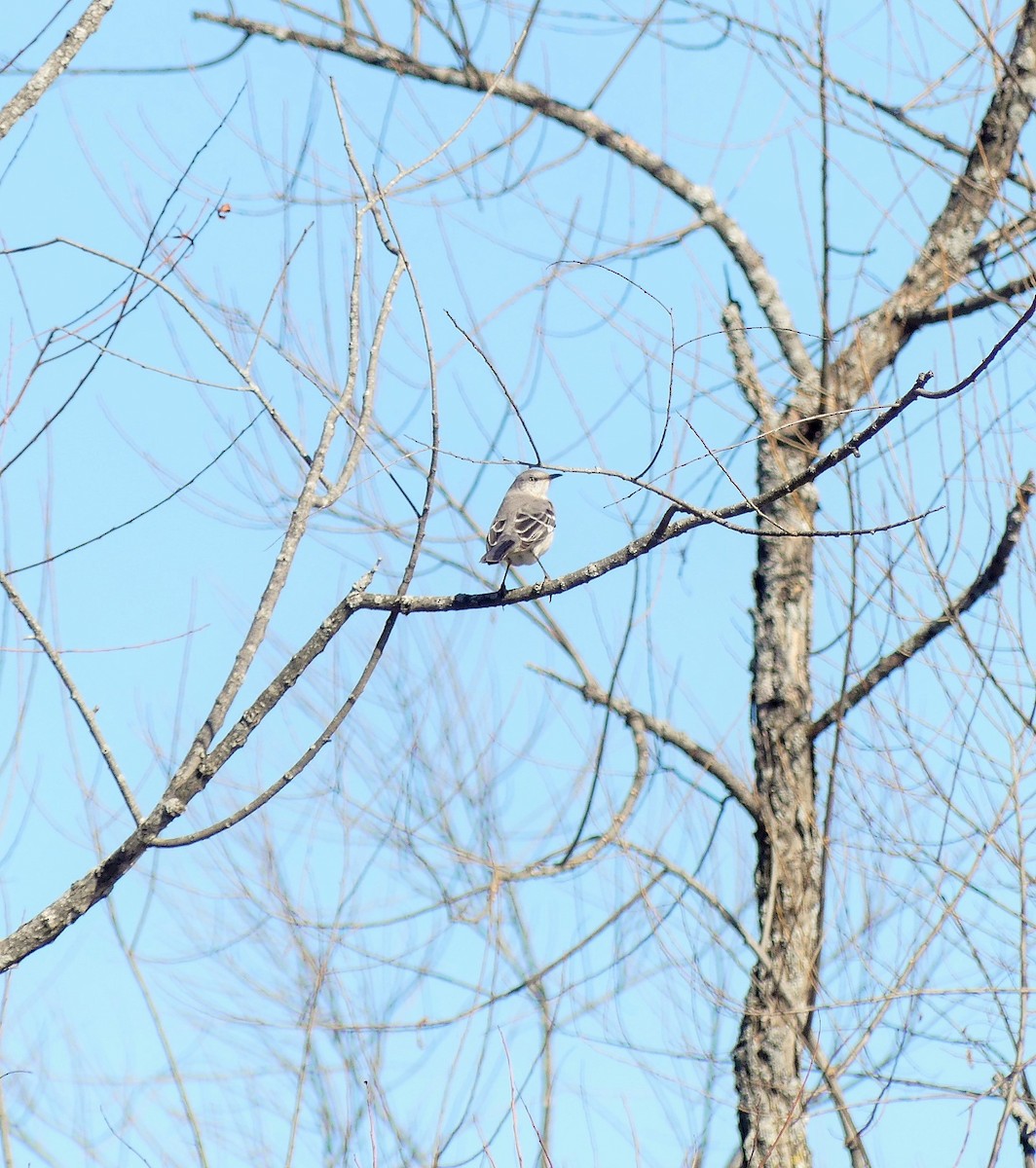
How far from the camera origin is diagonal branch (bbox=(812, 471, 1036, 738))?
6039 mm

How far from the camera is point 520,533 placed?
5422mm

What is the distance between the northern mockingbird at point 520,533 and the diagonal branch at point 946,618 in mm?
1808

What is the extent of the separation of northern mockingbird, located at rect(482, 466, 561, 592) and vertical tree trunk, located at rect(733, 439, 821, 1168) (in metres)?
1.44

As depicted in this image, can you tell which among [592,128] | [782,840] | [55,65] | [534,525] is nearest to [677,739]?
[782,840]

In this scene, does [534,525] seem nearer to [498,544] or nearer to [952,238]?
[498,544]

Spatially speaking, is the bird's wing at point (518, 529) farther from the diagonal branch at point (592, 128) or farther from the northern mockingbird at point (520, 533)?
the diagonal branch at point (592, 128)

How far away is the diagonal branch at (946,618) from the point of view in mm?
6039

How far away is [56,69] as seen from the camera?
3.37m

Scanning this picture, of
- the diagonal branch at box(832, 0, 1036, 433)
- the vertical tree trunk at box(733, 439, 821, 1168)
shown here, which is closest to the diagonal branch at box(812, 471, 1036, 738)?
the vertical tree trunk at box(733, 439, 821, 1168)

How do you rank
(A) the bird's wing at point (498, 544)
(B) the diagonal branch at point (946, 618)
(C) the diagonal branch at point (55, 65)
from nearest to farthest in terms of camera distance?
(C) the diagonal branch at point (55, 65) < (A) the bird's wing at point (498, 544) < (B) the diagonal branch at point (946, 618)

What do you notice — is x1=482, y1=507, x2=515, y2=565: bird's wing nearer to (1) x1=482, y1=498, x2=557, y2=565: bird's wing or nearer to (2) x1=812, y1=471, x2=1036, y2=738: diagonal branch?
(1) x1=482, y1=498, x2=557, y2=565: bird's wing

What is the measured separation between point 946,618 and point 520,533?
90.5 inches

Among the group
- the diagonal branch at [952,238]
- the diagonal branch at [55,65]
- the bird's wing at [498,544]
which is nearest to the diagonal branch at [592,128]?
the diagonal branch at [952,238]

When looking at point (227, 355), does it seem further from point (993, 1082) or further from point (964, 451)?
point (993, 1082)
